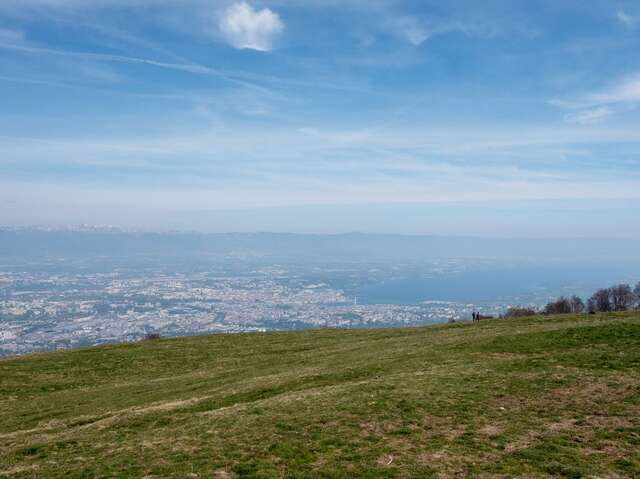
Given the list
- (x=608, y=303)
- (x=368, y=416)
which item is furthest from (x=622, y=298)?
(x=368, y=416)

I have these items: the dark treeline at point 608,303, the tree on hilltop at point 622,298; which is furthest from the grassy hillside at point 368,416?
the tree on hilltop at point 622,298

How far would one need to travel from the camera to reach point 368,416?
15.4 m

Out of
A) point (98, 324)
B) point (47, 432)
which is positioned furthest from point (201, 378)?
point (98, 324)

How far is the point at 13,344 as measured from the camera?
402 ft

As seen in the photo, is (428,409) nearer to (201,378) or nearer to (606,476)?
(606,476)

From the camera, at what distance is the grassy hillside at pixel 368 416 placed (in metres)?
11.8

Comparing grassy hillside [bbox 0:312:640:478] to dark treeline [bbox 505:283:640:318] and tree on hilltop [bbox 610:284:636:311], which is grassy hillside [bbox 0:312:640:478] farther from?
tree on hilltop [bbox 610:284:636:311]

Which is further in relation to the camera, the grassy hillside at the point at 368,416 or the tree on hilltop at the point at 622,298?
the tree on hilltop at the point at 622,298

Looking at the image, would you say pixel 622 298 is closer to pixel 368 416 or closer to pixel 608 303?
pixel 608 303

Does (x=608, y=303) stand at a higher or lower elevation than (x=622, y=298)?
lower

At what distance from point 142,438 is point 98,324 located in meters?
175

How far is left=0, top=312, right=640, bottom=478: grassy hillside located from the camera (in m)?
11.8

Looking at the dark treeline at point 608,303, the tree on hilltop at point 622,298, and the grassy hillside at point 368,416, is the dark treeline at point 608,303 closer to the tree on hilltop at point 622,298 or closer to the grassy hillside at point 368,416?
the tree on hilltop at point 622,298

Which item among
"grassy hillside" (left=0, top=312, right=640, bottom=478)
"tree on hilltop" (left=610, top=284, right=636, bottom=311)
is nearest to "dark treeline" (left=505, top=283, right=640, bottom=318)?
"tree on hilltop" (left=610, top=284, right=636, bottom=311)
